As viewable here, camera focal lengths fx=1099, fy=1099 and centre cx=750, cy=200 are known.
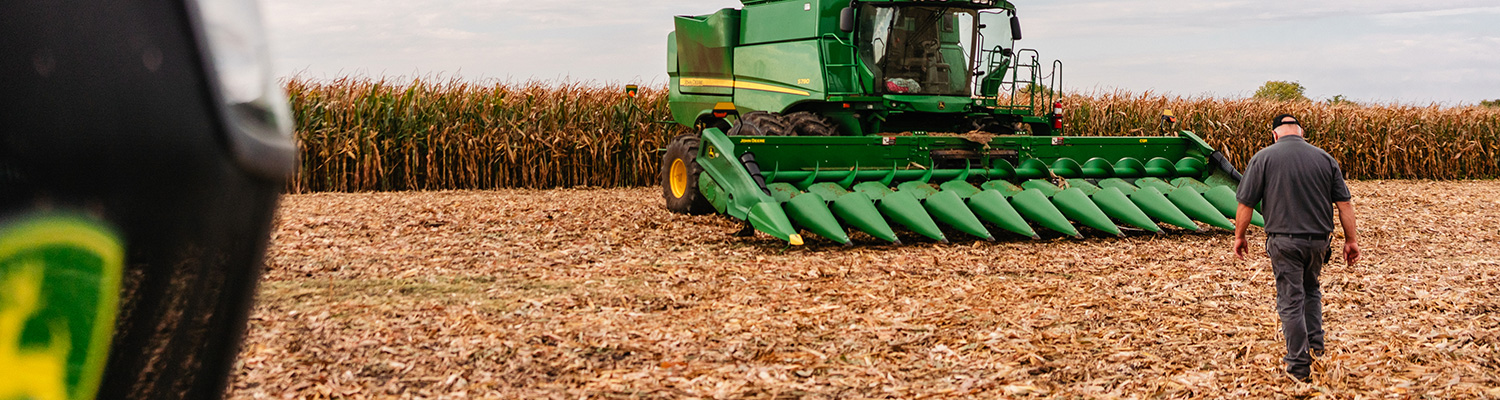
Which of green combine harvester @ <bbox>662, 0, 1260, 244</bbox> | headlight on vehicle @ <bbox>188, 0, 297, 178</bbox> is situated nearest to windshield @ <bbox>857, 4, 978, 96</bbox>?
green combine harvester @ <bbox>662, 0, 1260, 244</bbox>

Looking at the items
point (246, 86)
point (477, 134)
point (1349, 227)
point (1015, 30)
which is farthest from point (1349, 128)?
point (246, 86)

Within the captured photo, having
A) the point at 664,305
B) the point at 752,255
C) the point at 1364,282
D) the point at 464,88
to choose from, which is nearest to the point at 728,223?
the point at 752,255

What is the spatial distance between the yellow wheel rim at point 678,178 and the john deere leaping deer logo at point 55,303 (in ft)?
29.2

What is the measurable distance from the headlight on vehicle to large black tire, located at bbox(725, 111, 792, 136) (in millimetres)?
8378

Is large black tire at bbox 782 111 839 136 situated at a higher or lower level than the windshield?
A: lower

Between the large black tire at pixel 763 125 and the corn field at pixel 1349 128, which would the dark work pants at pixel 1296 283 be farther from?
the corn field at pixel 1349 128

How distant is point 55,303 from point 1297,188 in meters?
4.16

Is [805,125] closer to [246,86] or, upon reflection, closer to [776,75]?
[776,75]

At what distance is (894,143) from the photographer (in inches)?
346

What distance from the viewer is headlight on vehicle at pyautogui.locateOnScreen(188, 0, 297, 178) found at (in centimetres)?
88

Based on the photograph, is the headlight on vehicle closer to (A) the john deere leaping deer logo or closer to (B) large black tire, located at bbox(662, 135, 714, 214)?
(A) the john deere leaping deer logo

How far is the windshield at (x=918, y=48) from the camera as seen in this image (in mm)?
10234

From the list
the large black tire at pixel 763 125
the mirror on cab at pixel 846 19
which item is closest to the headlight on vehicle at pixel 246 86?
the large black tire at pixel 763 125

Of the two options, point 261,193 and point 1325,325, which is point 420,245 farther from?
point 261,193
